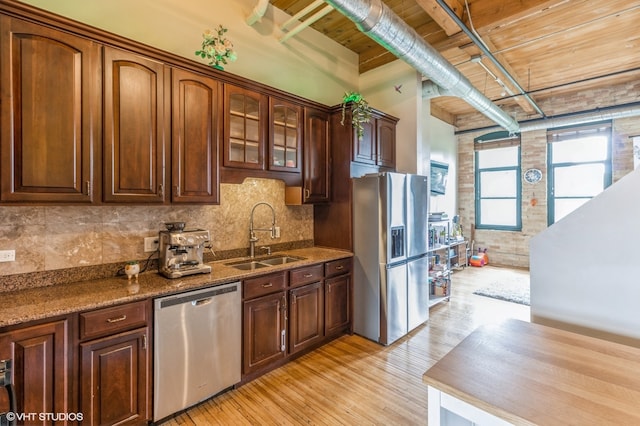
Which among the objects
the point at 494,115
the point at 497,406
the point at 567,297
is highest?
the point at 494,115

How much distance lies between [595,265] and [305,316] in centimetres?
229

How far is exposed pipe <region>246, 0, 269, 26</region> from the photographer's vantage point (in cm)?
304

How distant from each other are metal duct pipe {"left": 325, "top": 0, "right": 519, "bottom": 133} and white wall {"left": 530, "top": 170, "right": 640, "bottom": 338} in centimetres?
206

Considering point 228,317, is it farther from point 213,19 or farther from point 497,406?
point 213,19

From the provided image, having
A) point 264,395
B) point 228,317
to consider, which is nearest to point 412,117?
point 228,317

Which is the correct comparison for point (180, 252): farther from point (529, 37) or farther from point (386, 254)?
point (529, 37)

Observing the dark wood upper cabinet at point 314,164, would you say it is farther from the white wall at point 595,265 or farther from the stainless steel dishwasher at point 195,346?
the white wall at point 595,265

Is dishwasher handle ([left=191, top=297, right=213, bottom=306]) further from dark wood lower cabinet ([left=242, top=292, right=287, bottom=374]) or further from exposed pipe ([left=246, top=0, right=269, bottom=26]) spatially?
exposed pipe ([left=246, top=0, right=269, bottom=26])

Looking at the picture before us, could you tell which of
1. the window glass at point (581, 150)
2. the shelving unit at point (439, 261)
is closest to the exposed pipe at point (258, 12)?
the shelving unit at point (439, 261)

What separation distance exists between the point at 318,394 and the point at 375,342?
1113mm

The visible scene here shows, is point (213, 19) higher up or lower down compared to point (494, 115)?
higher up

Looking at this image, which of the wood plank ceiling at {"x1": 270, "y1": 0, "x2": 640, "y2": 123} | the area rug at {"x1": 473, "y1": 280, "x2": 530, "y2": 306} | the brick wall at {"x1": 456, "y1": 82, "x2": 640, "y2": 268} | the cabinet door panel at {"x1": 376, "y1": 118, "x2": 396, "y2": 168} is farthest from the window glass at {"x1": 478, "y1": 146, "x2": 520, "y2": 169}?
the cabinet door panel at {"x1": 376, "y1": 118, "x2": 396, "y2": 168}

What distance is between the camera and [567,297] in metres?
1.73

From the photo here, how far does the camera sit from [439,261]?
512 cm
